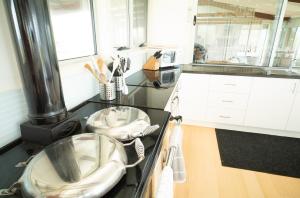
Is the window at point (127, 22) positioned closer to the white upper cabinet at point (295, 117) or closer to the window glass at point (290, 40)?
the window glass at point (290, 40)

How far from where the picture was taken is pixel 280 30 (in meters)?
2.73

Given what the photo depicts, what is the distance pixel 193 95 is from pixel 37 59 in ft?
7.68

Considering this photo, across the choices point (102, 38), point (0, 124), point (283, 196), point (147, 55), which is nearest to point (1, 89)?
point (0, 124)

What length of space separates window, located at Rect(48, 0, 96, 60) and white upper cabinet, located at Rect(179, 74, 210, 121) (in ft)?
4.99

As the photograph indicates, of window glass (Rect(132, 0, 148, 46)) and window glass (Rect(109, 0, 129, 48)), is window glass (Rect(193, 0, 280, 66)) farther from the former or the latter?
window glass (Rect(109, 0, 129, 48))

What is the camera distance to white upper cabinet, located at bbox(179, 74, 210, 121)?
8.70 feet

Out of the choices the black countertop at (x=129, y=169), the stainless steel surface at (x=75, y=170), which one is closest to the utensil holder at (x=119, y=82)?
the black countertop at (x=129, y=169)

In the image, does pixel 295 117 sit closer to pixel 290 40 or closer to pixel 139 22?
pixel 290 40

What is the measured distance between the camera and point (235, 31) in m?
2.92

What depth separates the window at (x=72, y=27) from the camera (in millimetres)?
1116

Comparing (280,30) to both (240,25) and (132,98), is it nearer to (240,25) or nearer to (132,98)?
(240,25)

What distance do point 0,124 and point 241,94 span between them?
2675 millimetres

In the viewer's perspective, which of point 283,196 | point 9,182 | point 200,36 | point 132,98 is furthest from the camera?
point 200,36

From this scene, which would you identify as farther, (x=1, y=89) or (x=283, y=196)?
(x=283, y=196)
